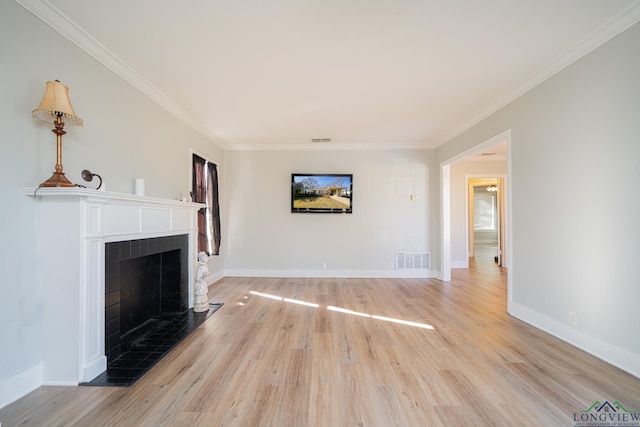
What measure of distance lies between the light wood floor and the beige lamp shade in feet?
6.13

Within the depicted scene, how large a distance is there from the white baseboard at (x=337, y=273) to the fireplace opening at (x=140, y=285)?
2028 mm

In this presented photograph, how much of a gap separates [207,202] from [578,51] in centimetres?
503

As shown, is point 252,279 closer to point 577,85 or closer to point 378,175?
point 378,175

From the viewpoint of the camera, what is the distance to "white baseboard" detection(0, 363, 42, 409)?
1595 mm

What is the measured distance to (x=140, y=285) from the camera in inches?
110

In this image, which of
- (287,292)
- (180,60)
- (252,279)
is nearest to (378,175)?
(287,292)

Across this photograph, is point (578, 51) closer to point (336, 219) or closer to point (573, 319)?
point (573, 319)

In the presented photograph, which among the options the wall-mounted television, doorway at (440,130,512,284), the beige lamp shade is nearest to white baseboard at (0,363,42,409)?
the beige lamp shade

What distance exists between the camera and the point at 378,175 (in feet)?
17.5

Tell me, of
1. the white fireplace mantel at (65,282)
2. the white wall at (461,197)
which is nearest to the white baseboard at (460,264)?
the white wall at (461,197)

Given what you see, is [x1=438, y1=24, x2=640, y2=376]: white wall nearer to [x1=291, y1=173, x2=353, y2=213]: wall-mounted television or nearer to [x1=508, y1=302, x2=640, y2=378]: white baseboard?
[x1=508, y1=302, x2=640, y2=378]: white baseboard

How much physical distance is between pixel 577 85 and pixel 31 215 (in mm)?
4559

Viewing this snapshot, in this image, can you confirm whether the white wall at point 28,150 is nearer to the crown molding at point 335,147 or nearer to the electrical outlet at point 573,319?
the crown molding at point 335,147

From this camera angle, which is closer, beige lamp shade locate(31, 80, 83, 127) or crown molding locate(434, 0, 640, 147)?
beige lamp shade locate(31, 80, 83, 127)
